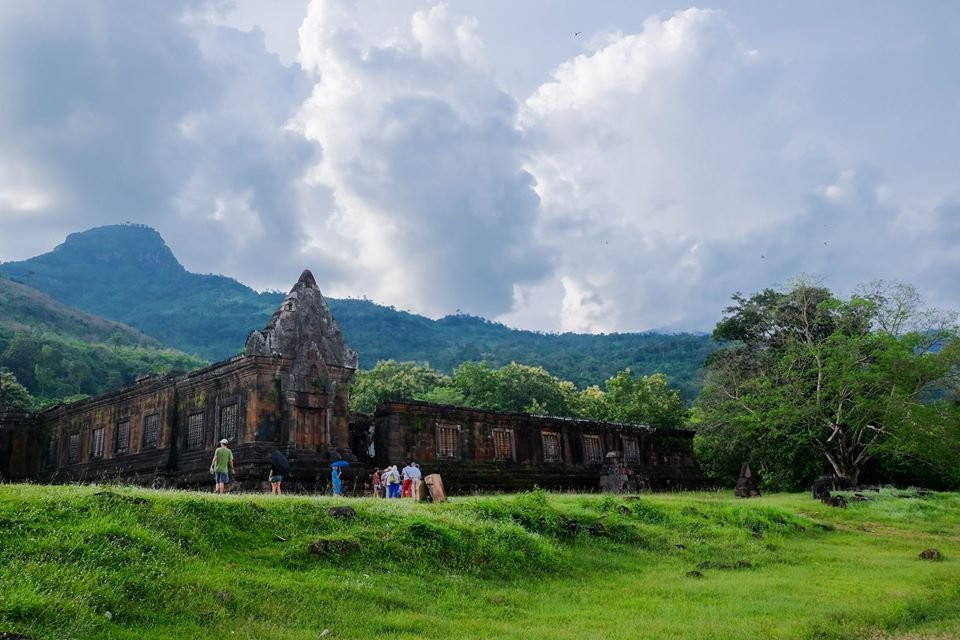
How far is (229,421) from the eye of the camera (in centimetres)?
2631

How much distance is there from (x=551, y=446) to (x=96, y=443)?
19.9m

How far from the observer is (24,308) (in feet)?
343

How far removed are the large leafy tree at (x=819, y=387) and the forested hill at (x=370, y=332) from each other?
37875 millimetres

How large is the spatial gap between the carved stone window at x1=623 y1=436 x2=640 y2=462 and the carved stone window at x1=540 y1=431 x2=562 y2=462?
16.1ft

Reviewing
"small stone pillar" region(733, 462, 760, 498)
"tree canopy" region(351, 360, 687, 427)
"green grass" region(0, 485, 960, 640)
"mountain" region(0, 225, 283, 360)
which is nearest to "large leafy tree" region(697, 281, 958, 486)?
A: "small stone pillar" region(733, 462, 760, 498)

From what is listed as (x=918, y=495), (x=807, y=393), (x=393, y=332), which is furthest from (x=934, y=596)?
(x=393, y=332)

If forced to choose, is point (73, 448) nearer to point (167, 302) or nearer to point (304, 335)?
point (304, 335)

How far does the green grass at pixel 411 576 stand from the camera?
29.3 feet

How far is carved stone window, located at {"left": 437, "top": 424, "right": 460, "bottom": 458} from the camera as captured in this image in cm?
3053

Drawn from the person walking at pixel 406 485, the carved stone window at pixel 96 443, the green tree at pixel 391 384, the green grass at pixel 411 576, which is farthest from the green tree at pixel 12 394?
the green grass at pixel 411 576

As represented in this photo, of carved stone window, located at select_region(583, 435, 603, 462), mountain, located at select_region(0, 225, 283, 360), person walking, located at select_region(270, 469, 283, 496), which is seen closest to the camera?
person walking, located at select_region(270, 469, 283, 496)

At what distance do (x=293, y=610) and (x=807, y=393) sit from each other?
3604 cm

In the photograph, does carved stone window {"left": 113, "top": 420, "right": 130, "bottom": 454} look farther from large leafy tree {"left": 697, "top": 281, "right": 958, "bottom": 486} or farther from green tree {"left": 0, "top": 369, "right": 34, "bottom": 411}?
large leafy tree {"left": 697, "top": 281, "right": 958, "bottom": 486}

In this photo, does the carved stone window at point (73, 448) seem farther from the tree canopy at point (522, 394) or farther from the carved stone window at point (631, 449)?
the carved stone window at point (631, 449)
